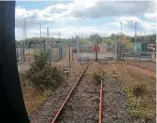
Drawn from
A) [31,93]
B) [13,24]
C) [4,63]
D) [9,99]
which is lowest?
[31,93]

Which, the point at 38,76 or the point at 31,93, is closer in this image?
the point at 31,93

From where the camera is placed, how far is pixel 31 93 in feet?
47.5

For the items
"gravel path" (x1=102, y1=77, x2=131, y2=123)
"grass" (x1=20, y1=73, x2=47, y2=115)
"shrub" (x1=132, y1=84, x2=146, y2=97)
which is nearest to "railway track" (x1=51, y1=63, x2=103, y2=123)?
"gravel path" (x1=102, y1=77, x2=131, y2=123)

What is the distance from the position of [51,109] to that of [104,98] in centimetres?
277

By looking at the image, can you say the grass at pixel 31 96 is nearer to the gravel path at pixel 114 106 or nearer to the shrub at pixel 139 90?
the gravel path at pixel 114 106

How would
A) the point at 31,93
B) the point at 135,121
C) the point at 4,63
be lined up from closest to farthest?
the point at 4,63 → the point at 135,121 → the point at 31,93

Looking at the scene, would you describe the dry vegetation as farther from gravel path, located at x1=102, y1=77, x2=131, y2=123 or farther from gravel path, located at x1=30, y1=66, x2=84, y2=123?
gravel path, located at x1=102, y1=77, x2=131, y2=123

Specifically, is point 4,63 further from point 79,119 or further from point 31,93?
point 31,93

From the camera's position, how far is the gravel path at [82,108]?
30.7ft

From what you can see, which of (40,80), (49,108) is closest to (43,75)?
(40,80)

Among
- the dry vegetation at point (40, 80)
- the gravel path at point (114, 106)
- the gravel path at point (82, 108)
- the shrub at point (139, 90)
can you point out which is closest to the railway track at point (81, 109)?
the gravel path at point (82, 108)

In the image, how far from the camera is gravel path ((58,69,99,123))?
9358 millimetres

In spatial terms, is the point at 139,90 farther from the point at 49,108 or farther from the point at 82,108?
the point at 49,108

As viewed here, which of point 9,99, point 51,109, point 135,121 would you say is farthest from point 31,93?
point 9,99
